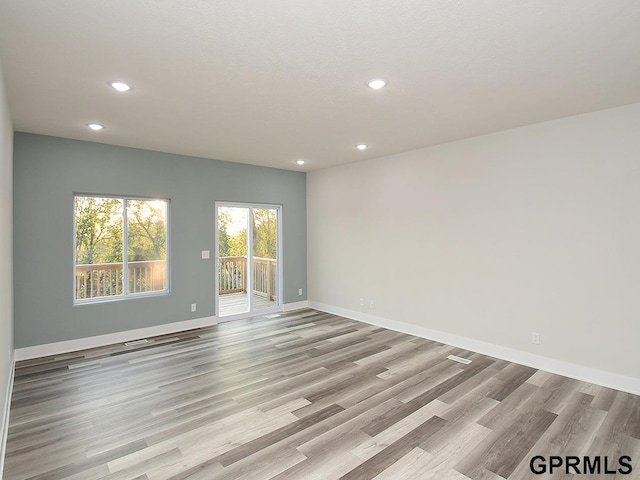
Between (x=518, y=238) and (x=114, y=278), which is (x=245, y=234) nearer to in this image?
(x=114, y=278)

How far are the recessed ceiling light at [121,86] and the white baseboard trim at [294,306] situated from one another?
4642 mm

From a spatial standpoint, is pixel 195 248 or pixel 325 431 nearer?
pixel 325 431

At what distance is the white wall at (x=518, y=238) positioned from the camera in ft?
11.0

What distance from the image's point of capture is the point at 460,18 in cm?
195

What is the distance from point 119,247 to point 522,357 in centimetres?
541

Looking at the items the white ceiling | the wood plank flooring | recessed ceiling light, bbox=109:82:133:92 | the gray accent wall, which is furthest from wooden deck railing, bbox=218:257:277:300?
recessed ceiling light, bbox=109:82:133:92

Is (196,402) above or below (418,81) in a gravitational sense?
below

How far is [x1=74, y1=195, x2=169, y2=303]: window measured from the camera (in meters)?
4.65

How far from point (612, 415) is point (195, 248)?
17.4 ft

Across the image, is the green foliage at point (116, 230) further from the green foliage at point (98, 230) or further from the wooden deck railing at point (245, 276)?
the wooden deck railing at point (245, 276)

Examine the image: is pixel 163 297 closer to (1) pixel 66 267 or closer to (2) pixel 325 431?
(1) pixel 66 267

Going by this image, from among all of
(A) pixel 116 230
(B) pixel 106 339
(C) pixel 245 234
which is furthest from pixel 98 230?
(C) pixel 245 234

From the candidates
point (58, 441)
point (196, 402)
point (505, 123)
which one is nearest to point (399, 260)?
point (505, 123)

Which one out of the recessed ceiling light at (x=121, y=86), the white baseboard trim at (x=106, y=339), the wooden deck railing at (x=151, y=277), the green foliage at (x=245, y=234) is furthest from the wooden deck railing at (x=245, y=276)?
the recessed ceiling light at (x=121, y=86)
